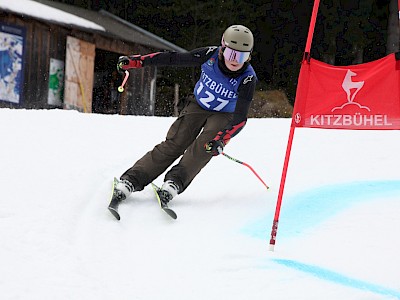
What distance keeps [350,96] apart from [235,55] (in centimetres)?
101

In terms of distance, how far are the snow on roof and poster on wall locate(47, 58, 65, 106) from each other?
1074 mm

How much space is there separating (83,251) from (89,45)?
13479 mm

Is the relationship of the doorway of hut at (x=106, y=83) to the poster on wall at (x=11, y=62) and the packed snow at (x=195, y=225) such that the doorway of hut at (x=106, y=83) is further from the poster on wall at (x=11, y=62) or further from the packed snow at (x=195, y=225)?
the packed snow at (x=195, y=225)

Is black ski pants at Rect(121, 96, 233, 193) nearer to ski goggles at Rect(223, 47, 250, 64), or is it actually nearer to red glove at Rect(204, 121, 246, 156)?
red glove at Rect(204, 121, 246, 156)

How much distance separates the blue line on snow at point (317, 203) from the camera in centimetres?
450

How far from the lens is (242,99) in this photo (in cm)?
478

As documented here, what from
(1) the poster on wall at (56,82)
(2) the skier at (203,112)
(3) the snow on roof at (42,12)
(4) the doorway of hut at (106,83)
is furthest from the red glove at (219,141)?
(4) the doorway of hut at (106,83)

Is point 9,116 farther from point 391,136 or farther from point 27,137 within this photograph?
point 391,136

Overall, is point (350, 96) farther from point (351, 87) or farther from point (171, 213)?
point (171, 213)

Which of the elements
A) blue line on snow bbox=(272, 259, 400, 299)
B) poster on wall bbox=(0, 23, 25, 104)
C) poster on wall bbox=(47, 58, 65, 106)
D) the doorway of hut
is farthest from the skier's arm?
the doorway of hut

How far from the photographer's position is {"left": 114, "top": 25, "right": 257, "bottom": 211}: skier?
15.5ft

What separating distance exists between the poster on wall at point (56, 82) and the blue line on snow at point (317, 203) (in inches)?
444

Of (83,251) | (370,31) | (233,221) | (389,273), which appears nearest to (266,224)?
(233,221)

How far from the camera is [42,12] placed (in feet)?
49.6
